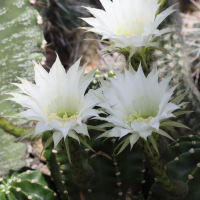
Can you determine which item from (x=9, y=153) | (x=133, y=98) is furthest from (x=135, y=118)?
(x=9, y=153)

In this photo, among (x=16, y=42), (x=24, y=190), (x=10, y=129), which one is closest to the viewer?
(x=10, y=129)

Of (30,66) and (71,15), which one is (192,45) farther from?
(30,66)

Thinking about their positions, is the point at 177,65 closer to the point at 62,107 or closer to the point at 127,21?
the point at 127,21

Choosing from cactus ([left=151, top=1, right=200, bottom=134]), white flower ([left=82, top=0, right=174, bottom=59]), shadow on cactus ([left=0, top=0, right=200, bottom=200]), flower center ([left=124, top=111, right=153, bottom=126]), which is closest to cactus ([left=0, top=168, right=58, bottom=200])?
shadow on cactus ([left=0, top=0, right=200, bottom=200])

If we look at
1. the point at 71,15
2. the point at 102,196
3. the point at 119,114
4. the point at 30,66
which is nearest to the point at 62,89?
the point at 119,114

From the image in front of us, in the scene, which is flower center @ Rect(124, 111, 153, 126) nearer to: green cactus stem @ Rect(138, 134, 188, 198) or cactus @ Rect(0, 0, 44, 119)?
green cactus stem @ Rect(138, 134, 188, 198)

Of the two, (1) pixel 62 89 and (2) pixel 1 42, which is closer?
(1) pixel 62 89
